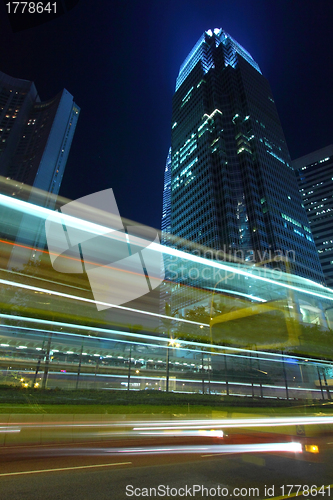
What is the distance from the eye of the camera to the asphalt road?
4.14 m

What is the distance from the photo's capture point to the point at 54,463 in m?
5.76

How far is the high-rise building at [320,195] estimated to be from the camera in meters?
112

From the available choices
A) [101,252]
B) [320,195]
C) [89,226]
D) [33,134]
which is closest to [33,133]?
[33,134]

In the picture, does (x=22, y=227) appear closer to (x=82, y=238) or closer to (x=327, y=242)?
(x=82, y=238)

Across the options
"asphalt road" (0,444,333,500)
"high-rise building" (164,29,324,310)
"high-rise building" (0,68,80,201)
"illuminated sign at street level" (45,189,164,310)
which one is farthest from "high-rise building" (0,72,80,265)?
"asphalt road" (0,444,333,500)

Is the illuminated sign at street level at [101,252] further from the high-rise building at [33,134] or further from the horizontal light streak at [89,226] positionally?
the high-rise building at [33,134]

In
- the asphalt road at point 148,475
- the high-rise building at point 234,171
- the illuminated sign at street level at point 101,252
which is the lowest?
the asphalt road at point 148,475

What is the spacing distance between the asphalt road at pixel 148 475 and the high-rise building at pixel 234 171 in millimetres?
68333

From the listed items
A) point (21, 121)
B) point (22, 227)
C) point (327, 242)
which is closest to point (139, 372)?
point (22, 227)

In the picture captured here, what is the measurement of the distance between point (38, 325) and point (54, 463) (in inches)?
179

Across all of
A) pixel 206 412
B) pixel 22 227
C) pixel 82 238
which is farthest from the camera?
pixel 206 412

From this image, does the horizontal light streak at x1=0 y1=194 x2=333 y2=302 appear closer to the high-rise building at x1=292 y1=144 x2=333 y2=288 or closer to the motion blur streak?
the motion blur streak

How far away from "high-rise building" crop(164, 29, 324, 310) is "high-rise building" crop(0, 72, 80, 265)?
51146mm

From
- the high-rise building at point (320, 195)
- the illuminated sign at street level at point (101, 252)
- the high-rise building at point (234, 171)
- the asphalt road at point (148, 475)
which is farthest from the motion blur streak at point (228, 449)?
the high-rise building at point (320, 195)
